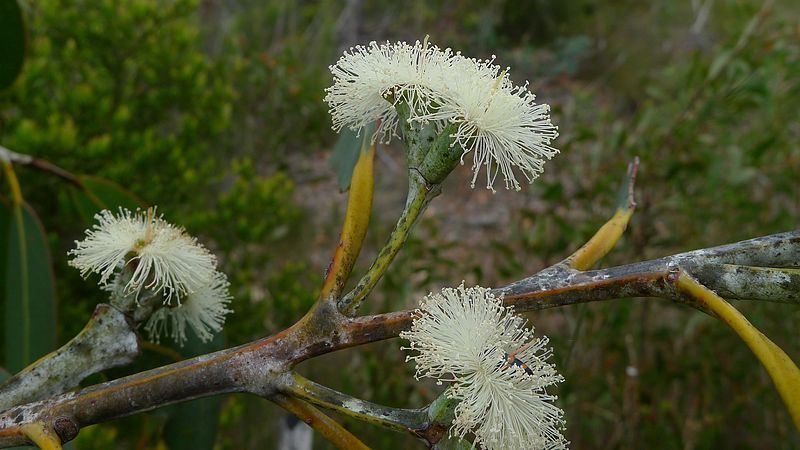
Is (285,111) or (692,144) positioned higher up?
(285,111)

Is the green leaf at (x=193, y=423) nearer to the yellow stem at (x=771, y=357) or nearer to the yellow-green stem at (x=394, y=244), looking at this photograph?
the yellow-green stem at (x=394, y=244)

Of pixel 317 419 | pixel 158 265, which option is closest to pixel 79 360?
pixel 158 265

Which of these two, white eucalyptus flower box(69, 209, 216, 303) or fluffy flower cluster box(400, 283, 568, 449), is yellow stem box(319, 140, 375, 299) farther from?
white eucalyptus flower box(69, 209, 216, 303)

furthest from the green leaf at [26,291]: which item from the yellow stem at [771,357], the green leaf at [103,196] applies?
the yellow stem at [771,357]

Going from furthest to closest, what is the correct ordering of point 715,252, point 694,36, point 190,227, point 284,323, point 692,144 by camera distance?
point 694,36 → point 284,323 → point 190,227 → point 692,144 → point 715,252

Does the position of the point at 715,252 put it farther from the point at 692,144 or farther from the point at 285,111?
the point at 285,111

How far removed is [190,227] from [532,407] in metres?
2.14

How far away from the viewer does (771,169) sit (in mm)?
2436

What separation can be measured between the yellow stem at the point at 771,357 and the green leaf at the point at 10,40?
4.30ft

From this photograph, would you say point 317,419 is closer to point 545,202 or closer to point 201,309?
point 201,309

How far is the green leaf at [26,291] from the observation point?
1.16 meters

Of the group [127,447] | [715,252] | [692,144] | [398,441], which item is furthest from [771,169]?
[127,447]

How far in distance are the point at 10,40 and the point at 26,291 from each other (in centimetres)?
49

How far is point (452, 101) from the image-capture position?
2.38 feet
